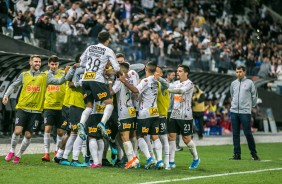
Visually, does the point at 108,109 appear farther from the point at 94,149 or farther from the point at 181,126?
the point at 181,126

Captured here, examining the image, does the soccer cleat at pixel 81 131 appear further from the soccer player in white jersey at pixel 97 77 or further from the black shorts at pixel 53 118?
the black shorts at pixel 53 118

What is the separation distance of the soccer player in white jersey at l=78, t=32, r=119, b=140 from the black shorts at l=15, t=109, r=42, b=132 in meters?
1.83

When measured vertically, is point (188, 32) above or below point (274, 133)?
above

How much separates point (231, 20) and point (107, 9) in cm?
1602

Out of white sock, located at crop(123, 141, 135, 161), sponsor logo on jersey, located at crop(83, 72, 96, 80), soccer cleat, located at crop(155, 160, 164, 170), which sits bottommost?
soccer cleat, located at crop(155, 160, 164, 170)

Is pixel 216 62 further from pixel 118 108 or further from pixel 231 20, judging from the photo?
pixel 118 108

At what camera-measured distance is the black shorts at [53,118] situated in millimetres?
17734

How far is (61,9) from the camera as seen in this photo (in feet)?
94.3

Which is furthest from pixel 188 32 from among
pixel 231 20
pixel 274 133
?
pixel 231 20

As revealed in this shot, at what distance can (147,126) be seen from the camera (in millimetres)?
15852

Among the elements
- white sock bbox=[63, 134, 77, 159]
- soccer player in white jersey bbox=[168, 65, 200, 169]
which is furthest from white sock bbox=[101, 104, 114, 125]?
soccer player in white jersey bbox=[168, 65, 200, 169]

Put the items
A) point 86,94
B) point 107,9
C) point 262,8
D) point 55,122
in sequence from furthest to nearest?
1. point 262,8
2. point 107,9
3. point 55,122
4. point 86,94

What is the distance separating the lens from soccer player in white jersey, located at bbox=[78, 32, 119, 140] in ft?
49.8

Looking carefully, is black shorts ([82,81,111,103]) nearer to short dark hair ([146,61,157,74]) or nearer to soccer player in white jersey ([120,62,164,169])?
soccer player in white jersey ([120,62,164,169])
